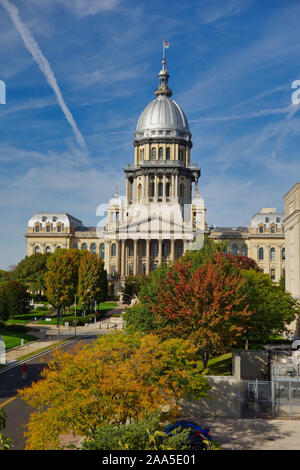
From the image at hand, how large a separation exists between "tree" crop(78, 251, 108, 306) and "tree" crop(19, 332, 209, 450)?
57024 mm

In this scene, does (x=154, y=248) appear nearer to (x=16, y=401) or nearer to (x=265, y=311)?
(x=265, y=311)

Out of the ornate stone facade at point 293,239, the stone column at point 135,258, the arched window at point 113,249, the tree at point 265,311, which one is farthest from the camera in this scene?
the arched window at point 113,249

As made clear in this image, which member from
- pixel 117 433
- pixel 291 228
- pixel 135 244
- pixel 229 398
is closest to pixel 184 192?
pixel 135 244

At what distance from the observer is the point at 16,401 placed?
3012cm

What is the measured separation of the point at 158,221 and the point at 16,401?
3701 inches

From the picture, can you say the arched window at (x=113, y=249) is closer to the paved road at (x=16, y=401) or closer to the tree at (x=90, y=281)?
the tree at (x=90, y=281)

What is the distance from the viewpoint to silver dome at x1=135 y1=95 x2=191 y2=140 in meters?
138

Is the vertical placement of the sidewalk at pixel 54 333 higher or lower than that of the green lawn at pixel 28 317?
lower

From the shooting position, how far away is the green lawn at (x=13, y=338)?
182 ft

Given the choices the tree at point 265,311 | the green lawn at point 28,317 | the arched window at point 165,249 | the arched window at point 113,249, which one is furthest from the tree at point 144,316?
the arched window at point 113,249

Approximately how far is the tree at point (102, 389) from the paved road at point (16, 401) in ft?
3.66

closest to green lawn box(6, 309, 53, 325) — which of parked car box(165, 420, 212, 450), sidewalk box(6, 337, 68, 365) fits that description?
sidewalk box(6, 337, 68, 365)
